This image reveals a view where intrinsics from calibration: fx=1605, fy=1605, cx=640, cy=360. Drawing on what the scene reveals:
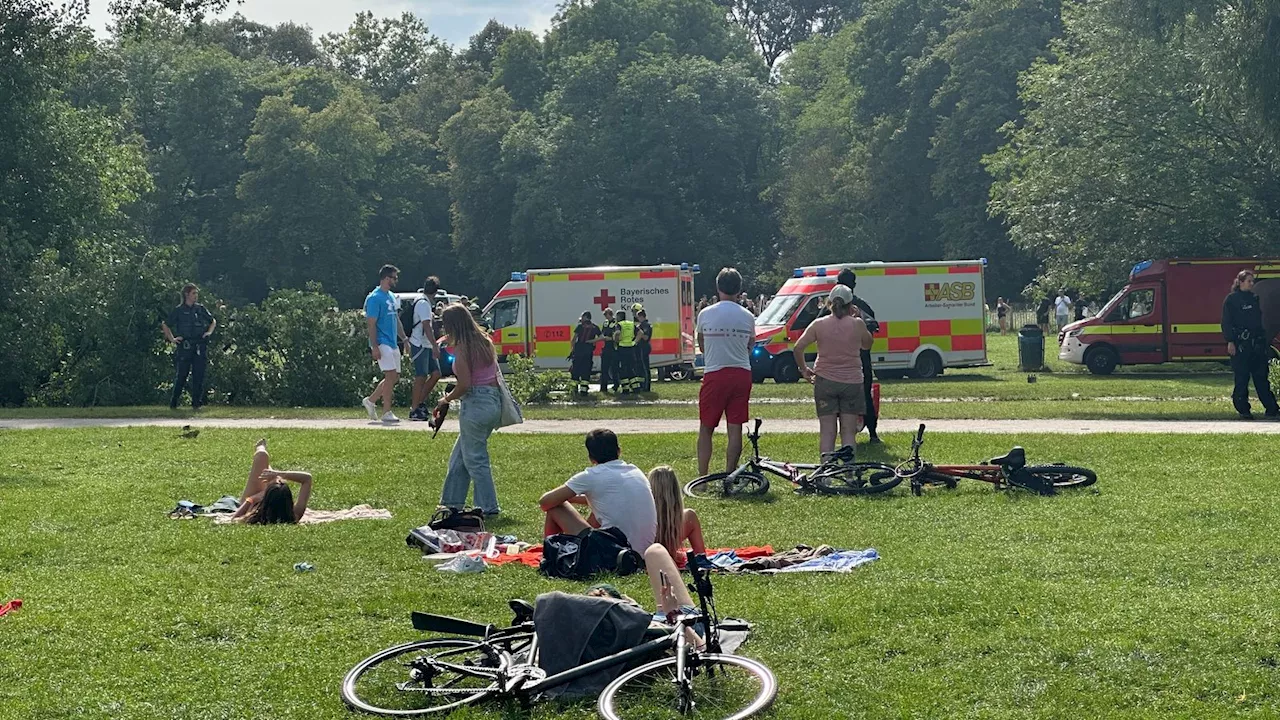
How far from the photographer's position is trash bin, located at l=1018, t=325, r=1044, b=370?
36594 millimetres

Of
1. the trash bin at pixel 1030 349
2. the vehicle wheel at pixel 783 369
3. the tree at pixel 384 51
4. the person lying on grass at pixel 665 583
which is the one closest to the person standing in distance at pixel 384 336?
the vehicle wheel at pixel 783 369

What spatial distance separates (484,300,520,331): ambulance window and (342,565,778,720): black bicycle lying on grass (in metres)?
28.6

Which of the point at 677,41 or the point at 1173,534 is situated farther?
the point at 677,41

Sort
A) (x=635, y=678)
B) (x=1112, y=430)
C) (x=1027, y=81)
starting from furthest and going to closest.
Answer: (x=1027, y=81)
(x=1112, y=430)
(x=635, y=678)

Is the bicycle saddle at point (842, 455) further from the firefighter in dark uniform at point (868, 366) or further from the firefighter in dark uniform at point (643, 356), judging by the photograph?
the firefighter in dark uniform at point (643, 356)

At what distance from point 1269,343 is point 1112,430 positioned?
2.55 meters

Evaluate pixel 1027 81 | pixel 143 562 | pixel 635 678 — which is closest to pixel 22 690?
pixel 635 678

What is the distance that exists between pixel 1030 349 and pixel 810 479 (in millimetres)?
24097

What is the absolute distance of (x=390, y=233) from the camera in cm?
8319

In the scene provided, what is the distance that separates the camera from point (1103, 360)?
34.8 metres

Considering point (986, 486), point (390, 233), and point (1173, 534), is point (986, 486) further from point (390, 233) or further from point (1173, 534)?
point (390, 233)

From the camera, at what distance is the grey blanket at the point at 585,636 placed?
688 cm

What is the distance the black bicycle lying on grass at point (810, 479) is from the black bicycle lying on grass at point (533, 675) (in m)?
6.39

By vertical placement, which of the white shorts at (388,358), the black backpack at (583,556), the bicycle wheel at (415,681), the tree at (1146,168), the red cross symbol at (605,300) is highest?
the tree at (1146,168)
